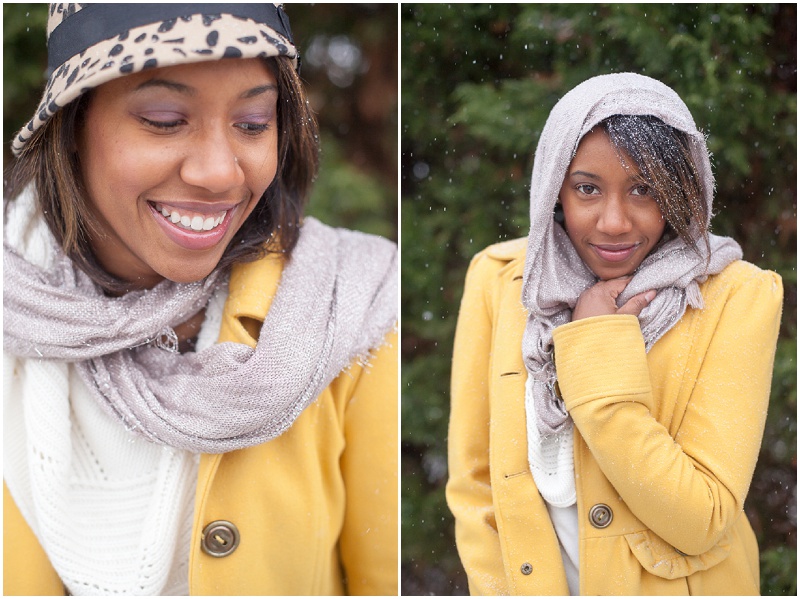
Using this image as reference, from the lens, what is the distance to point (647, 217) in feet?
5.32

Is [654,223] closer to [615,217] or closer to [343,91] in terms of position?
[615,217]

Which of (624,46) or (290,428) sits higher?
(624,46)

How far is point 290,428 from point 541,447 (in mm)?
577

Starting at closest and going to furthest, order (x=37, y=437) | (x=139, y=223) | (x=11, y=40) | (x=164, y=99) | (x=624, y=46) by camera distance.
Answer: (x=164, y=99)
(x=139, y=223)
(x=37, y=437)
(x=624, y=46)
(x=11, y=40)

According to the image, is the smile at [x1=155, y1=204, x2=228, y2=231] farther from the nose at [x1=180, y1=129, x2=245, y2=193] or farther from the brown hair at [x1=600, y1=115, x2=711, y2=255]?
the brown hair at [x1=600, y1=115, x2=711, y2=255]

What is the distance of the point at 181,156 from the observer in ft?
4.86

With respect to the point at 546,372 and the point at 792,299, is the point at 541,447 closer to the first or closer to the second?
the point at 546,372

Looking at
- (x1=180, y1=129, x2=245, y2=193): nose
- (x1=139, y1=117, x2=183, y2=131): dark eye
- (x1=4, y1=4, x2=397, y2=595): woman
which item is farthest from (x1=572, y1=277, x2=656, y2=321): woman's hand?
(x1=139, y1=117, x2=183, y2=131): dark eye

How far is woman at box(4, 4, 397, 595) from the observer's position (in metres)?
1.50

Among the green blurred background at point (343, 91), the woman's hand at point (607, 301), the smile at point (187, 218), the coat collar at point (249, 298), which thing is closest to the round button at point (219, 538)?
the coat collar at point (249, 298)

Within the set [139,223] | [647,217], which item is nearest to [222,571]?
[139,223]

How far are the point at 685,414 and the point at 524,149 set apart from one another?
2.81 feet

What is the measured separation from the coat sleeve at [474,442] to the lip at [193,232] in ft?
2.17

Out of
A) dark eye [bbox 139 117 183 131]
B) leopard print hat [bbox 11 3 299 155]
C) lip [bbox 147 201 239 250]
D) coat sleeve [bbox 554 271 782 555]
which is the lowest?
coat sleeve [bbox 554 271 782 555]
